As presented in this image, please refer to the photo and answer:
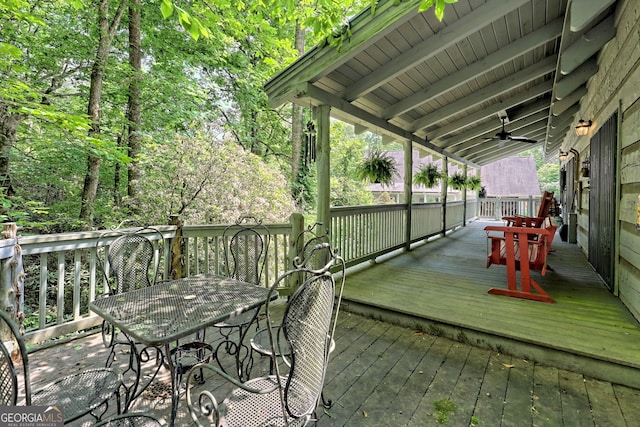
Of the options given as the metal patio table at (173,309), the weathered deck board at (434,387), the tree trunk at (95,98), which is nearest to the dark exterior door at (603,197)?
Result: the weathered deck board at (434,387)

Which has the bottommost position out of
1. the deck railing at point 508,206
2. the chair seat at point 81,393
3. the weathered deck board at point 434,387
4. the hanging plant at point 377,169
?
the weathered deck board at point 434,387

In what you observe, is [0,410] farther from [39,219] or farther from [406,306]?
[39,219]

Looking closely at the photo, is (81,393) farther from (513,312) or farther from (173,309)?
(513,312)

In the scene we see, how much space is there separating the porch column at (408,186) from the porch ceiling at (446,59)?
1.54ft

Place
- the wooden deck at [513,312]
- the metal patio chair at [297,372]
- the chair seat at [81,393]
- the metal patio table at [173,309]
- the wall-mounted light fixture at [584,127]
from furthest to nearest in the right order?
the wall-mounted light fixture at [584,127]
the wooden deck at [513,312]
the metal patio table at [173,309]
the chair seat at [81,393]
the metal patio chair at [297,372]

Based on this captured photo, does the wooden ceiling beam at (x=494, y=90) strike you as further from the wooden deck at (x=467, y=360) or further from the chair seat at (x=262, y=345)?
the chair seat at (x=262, y=345)

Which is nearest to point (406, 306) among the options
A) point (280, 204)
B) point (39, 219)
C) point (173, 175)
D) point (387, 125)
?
point (387, 125)

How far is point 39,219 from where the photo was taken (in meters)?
6.09

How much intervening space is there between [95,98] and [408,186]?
6.22 metres

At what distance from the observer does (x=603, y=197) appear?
3.76 m

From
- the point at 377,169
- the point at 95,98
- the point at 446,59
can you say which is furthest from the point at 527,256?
the point at 95,98

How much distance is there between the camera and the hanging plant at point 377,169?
Result: 4.85m

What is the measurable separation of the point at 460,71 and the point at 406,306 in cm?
329

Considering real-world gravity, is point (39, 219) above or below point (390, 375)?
above
